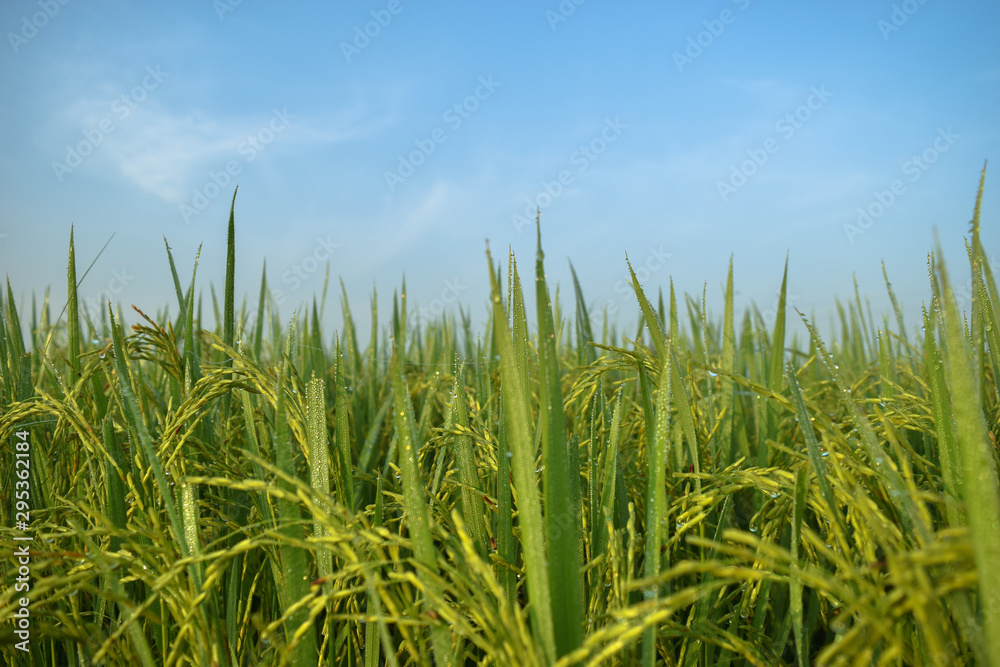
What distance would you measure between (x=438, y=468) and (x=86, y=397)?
0.88 meters

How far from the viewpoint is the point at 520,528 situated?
88cm

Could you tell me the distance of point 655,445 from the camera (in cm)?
76

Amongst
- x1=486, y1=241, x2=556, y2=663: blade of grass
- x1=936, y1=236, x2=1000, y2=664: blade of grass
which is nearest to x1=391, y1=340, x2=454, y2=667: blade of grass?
x1=486, y1=241, x2=556, y2=663: blade of grass

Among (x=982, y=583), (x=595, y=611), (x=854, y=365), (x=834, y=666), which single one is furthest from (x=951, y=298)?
(x=854, y=365)

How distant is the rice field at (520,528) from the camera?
0.63 m

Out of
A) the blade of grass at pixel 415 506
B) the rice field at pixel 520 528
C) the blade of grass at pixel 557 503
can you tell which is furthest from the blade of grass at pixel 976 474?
the blade of grass at pixel 415 506

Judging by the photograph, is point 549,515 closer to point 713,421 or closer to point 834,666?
point 834,666

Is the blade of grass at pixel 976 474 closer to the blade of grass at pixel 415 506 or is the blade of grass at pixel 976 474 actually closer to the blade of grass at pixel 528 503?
the blade of grass at pixel 528 503

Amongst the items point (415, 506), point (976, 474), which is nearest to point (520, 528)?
point (415, 506)

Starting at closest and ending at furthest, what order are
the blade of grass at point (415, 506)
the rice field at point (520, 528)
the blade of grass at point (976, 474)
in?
the blade of grass at point (976, 474) < the rice field at point (520, 528) < the blade of grass at point (415, 506)

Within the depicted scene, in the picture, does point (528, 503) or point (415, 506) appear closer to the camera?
point (528, 503)

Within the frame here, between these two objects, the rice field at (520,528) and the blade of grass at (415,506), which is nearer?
the rice field at (520,528)

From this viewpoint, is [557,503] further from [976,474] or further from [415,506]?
[976,474]

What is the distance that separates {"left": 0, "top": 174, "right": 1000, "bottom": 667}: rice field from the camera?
631mm
